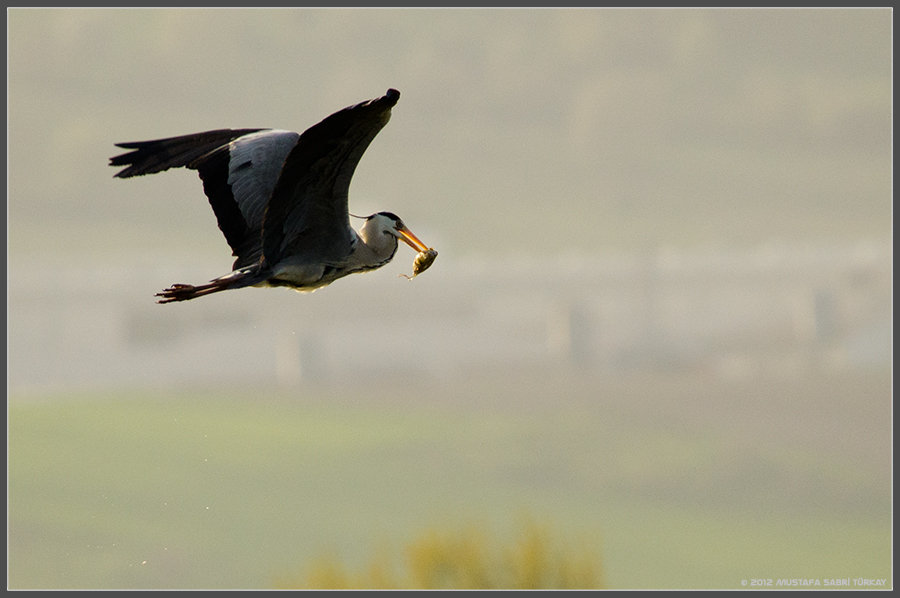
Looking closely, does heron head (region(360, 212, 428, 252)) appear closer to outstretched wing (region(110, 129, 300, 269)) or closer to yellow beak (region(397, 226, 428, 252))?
yellow beak (region(397, 226, 428, 252))

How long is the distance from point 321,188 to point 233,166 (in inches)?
72.3

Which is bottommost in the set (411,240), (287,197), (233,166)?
(411,240)

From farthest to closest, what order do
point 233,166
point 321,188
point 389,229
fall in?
point 233,166 → point 389,229 → point 321,188

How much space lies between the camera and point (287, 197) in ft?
29.1

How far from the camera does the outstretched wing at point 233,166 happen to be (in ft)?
33.3

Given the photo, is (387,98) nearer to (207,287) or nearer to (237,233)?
(207,287)

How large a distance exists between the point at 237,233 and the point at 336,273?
126cm

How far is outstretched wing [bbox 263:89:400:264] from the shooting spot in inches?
310

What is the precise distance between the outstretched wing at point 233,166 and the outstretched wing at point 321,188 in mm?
710

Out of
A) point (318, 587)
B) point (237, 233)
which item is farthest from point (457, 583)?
point (237, 233)

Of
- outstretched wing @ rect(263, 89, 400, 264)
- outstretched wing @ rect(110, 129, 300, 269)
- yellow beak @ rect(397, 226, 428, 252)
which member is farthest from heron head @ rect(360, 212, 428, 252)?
outstretched wing @ rect(110, 129, 300, 269)

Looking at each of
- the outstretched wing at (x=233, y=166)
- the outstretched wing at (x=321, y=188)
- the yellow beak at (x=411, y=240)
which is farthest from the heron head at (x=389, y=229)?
the outstretched wing at (x=233, y=166)

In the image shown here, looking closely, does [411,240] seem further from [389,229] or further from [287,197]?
[287,197]

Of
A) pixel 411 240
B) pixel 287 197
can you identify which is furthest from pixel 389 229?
pixel 287 197
